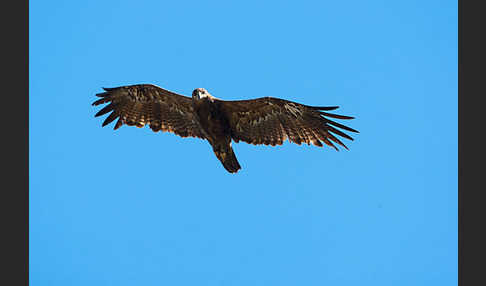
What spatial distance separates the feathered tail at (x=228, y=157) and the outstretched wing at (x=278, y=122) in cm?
37

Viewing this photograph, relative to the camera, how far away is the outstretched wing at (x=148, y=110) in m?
11.4

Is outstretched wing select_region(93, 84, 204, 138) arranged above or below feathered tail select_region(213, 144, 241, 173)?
above

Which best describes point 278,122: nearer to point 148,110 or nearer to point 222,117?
point 222,117

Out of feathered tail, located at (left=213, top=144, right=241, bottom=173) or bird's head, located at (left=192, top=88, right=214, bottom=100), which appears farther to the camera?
feathered tail, located at (left=213, top=144, right=241, bottom=173)

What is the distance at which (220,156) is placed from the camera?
36.3 feet

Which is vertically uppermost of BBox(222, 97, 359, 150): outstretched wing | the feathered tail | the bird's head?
the bird's head

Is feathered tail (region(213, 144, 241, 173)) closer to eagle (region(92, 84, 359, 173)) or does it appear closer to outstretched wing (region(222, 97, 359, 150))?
eagle (region(92, 84, 359, 173))

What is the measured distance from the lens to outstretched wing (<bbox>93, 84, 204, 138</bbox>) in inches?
450

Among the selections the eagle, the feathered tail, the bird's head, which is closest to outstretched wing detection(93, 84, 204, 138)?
the eagle

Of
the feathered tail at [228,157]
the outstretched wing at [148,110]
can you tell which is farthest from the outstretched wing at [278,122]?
the outstretched wing at [148,110]

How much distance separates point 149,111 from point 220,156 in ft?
6.69

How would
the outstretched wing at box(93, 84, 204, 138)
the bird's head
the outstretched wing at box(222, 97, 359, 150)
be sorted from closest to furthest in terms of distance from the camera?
the bird's head
the outstretched wing at box(222, 97, 359, 150)
the outstretched wing at box(93, 84, 204, 138)

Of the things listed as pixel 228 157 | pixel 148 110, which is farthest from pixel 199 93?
pixel 148 110

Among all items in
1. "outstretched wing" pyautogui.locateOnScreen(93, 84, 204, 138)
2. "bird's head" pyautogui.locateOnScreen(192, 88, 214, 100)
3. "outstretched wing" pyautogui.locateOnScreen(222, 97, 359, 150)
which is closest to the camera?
"bird's head" pyautogui.locateOnScreen(192, 88, 214, 100)
